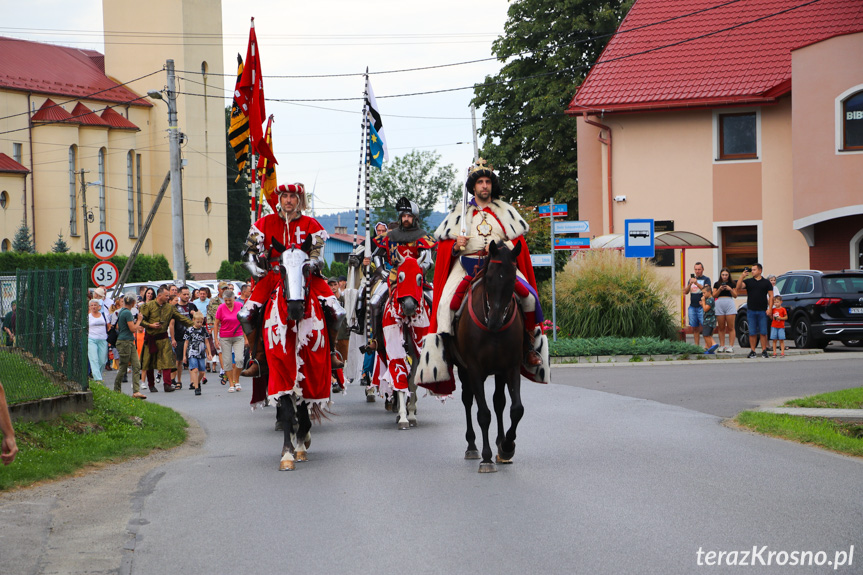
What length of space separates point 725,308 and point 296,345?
51.5 feet

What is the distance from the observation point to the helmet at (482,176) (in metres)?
10.1

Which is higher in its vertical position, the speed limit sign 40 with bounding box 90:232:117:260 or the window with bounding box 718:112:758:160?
the window with bounding box 718:112:758:160

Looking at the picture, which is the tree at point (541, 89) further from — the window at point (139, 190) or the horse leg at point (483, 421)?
the horse leg at point (483, 421)

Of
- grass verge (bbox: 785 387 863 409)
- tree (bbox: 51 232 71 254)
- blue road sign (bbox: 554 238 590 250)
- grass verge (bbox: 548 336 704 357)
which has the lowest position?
grass verge (bbox: 785 387 863 409)

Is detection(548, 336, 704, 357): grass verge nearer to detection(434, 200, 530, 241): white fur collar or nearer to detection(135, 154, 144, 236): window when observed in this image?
detection(434, 200, 530, 241): white fur collar

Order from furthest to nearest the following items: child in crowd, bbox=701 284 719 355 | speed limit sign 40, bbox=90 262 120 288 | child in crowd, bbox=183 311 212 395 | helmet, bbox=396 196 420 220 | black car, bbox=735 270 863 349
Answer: speed limit sign 40, bbox=90 262 120 288 < child in crowd, bbox=701 284 719 355 < black car, bbox=735 270 863 349 < child in crowd, bbox=183 311 212 395 < helmet, bbox=396 196 420 220

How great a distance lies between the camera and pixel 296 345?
10.3m

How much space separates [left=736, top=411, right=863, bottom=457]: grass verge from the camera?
10.5 metres

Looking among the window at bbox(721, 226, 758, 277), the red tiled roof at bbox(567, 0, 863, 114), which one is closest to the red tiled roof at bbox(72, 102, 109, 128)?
the red tiled roof at bbox(567, 0, 863, 114)

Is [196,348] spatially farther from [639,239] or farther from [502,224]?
[502,224]

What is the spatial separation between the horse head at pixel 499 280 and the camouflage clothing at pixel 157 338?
40.6ft

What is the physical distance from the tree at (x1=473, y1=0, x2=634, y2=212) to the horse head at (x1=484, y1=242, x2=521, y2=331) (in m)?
34.9

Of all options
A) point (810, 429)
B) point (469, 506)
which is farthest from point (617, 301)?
point (469, 506)

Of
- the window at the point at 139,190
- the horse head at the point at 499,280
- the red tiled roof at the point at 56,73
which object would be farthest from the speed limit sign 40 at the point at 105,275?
the window at the point at 139,190
